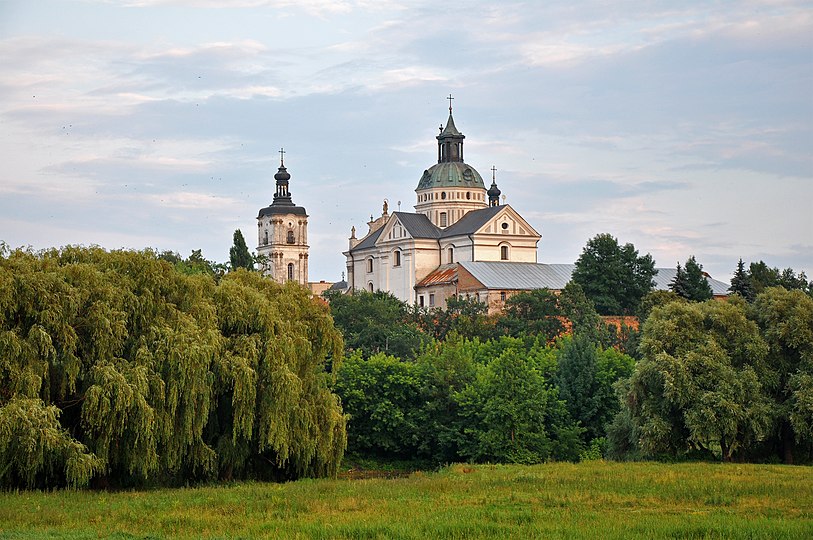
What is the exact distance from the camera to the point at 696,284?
320 feet

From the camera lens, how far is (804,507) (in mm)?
28219

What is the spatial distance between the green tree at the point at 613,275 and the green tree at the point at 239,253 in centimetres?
2696

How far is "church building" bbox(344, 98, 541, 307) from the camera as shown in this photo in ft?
378

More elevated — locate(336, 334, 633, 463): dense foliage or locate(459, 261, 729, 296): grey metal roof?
locate(459, 261, 729, 296): grey metal roof

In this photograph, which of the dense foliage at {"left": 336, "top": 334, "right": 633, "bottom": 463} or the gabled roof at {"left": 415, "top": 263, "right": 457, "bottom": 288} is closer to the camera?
the dense foliage at {"left": 336, "top": 334, "right": 633, "bottom": 463}

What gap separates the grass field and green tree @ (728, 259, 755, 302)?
45968 millimetres

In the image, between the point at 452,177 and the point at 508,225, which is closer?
the point at 508,225

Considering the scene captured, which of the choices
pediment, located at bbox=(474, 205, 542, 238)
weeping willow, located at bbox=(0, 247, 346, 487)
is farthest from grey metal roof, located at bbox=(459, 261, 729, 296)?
weeping willow, located at bbox=(0, 247, 346, 487)

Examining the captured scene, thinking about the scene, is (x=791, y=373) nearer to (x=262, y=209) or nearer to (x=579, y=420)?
(x=579, y=420)

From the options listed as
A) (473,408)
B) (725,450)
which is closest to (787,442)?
(725,450)

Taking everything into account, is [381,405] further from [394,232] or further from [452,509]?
[394,232]

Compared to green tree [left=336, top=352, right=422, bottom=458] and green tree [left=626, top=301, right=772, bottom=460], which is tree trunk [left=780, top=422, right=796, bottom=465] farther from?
green tree [left=336, top=352, right=422, bottom=458]

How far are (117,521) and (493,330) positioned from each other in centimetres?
6038

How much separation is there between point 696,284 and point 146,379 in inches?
2767
